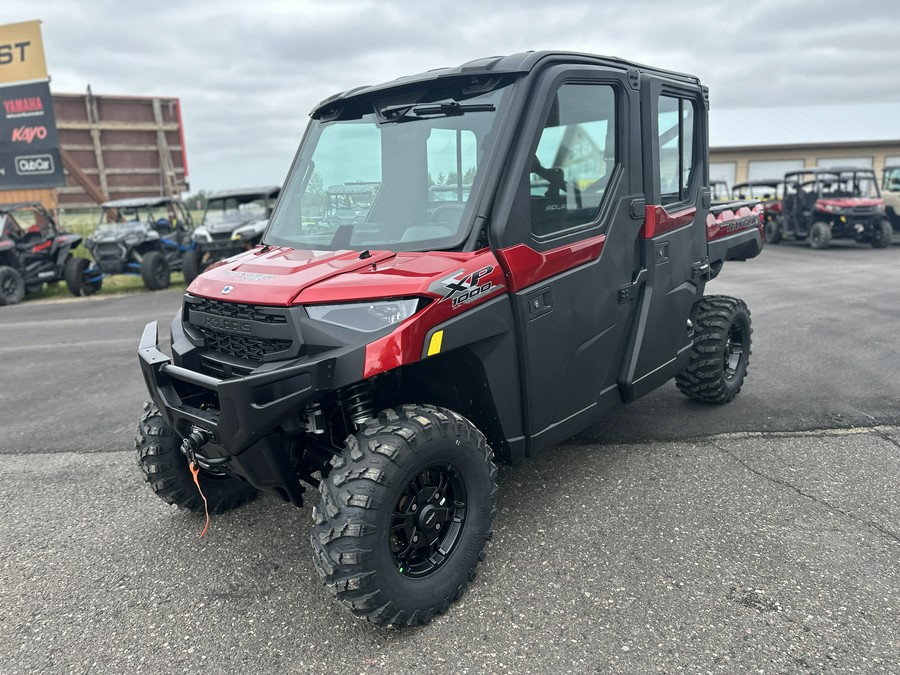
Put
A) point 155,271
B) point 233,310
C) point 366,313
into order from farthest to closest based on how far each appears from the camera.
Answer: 1. point 155,271
2. point 233,310
3. point 366,313

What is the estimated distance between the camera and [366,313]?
2.50m

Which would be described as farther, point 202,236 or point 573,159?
point 202,236

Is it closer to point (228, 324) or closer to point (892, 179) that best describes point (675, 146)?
point (228, 324)

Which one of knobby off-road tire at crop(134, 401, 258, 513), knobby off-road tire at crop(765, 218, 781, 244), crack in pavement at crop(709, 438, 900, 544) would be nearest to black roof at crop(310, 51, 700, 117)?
knobby off-road tire at crop(134, 401, 258, 513)

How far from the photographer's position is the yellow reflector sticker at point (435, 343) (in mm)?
2553

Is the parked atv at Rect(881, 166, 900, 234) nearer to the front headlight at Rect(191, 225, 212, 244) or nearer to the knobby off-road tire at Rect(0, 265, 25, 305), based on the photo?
the front headlight at Rect(191, 225, 212, 244)

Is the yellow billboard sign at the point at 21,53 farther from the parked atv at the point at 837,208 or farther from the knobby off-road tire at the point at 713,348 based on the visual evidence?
the parked atv at the point at 837,208

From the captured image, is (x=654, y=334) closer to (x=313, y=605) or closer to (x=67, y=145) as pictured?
(x=313, y=605)

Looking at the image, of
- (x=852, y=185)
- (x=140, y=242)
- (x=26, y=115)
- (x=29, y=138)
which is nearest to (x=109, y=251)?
(x=140, y=242)

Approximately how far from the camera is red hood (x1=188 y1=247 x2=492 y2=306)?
2.50 meters

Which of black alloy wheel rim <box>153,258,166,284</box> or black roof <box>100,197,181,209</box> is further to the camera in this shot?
black roof <box>100,197,181,209</box>

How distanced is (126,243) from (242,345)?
12.7 metres

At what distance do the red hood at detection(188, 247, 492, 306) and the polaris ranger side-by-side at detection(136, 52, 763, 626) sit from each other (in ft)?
0.04

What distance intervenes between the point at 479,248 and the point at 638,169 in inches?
52.0
